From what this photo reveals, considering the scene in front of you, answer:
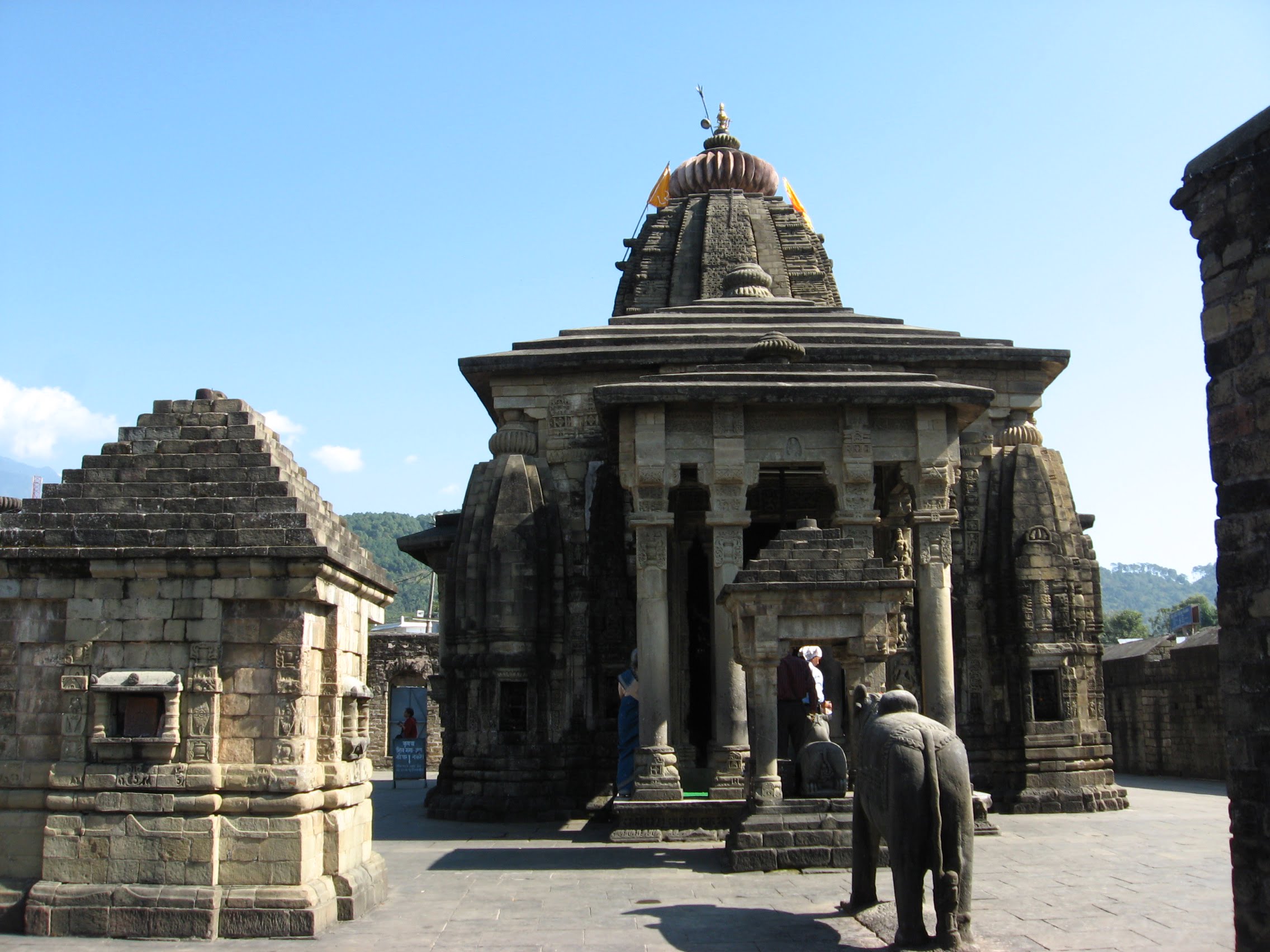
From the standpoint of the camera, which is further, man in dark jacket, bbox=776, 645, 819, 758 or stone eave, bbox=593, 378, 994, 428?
stone eave, bbox=593, 378, 994, 428

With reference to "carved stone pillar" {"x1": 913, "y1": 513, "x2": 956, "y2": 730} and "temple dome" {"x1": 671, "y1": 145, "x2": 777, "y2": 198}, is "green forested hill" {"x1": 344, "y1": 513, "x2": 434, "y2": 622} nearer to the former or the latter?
"temple dome" {"x1": 671, "y1": 145, "x2": 777, "y2": 198}

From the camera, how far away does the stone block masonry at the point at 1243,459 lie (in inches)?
254

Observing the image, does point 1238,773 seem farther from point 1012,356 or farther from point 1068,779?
→ point 1012,356

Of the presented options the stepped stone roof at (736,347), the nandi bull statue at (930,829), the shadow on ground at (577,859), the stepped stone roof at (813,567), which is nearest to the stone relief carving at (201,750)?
the shadow on ground at (577,859)

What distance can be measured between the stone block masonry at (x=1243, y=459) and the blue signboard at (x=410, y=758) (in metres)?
21.4

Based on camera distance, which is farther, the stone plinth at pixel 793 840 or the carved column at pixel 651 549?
the carved column at pixel 651 549

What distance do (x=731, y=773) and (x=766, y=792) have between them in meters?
3.00

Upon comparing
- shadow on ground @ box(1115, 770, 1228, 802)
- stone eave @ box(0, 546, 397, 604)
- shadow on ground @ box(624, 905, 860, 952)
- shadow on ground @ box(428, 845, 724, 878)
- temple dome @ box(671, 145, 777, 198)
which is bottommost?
shadow on ground @ box(1115, 770, 1228, 802)

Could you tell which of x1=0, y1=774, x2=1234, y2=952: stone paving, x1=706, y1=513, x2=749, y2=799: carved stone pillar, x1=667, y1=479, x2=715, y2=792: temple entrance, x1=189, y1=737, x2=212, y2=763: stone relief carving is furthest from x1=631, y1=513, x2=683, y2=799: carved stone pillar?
x1=189, y1=737, x2=212, y2=763: stone relief carving

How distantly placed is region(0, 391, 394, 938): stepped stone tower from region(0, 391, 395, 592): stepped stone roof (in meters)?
0.02

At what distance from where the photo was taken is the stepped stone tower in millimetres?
8578

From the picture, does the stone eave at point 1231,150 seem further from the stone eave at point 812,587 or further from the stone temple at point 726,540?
the stone temple at point 726,540

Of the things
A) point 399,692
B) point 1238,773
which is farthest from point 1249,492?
point 399,692

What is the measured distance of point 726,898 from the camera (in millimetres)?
10445
